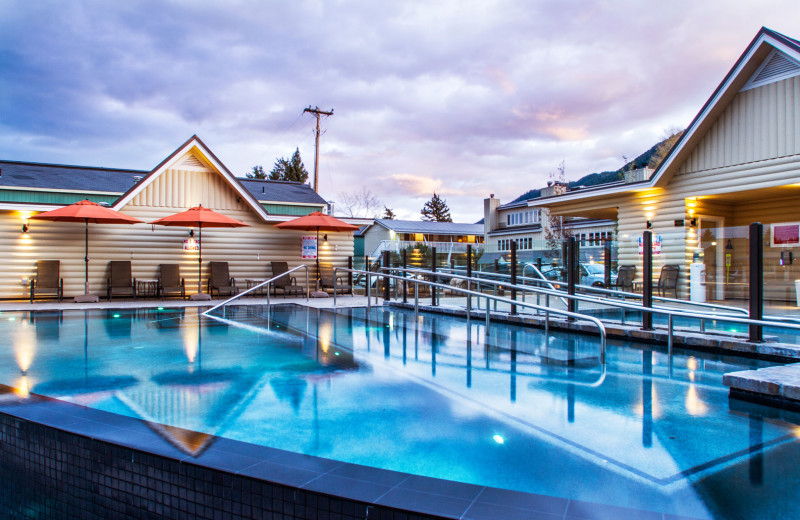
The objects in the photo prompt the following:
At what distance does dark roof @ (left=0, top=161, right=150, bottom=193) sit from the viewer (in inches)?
643

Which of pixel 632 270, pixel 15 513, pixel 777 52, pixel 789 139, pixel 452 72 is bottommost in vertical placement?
pixel 15 513

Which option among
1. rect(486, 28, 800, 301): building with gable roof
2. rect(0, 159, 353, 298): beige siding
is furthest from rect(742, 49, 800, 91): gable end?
rect(0, 159, 353, 298): beige siding

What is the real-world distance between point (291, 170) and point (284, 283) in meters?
35.2

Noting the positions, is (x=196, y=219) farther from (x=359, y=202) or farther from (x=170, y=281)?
(x=359, y=202)

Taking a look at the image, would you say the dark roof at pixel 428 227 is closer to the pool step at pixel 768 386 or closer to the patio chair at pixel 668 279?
the patio chair at pixel 668 279

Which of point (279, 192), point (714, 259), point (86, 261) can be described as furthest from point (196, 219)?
point (714, 259)

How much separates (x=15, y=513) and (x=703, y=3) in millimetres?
17876

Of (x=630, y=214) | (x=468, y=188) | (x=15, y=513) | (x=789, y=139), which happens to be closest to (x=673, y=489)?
(x=15, y=513)

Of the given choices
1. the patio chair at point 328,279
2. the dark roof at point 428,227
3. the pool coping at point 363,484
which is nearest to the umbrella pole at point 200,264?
the patio chair at point 328,279

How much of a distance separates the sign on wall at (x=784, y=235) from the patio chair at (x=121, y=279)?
14422 mm

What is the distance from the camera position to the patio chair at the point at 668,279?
28.9 feet

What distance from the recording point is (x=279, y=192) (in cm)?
2020

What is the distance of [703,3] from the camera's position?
47.1 feet

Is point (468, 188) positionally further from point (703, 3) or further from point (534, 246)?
point (703, 3)
